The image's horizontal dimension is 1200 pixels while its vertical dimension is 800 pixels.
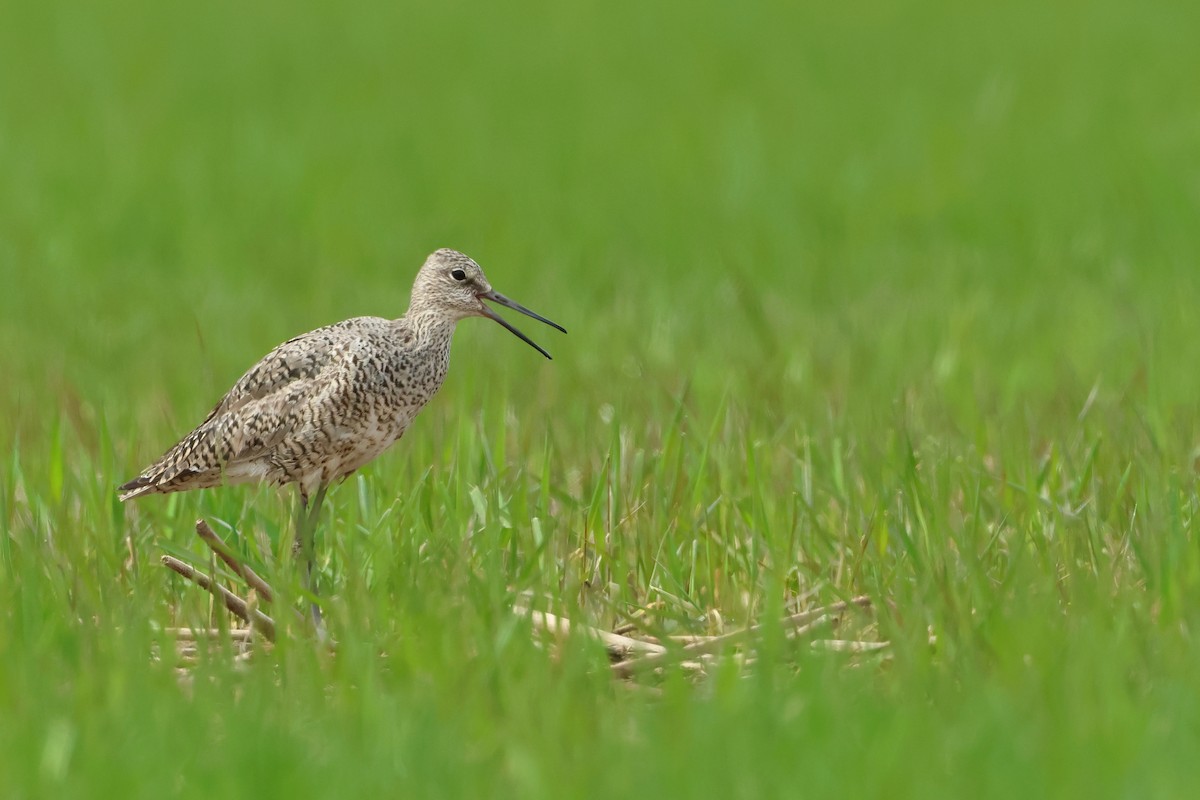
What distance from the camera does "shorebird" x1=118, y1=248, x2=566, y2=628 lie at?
6.05m

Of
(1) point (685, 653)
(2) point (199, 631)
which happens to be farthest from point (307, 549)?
(1) point (685, 653)

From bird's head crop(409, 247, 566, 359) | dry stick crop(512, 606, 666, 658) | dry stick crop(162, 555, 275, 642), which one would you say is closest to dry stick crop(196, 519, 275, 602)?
dry stick crop(162, 555, 275, 642)

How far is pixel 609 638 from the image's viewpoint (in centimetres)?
476

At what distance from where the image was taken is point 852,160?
44.6 feet

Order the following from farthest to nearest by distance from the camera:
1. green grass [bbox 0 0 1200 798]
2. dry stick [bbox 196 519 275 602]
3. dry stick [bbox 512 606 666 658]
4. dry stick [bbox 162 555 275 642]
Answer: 1. dry stick [bbox 196 519 275 602]
2. dry stick [bbox 162 555 275 642]
3. dry stick [bbox 512 606 666 658]
4. green grass [bbox 0 0 1200 798]

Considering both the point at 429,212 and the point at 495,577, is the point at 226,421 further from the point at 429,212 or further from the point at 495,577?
the point at 429,212

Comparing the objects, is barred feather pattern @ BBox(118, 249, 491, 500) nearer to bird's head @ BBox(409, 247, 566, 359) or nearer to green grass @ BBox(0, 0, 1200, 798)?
bird's head @ BBox(409, 247, 566, 359)

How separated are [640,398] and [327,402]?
2.00m

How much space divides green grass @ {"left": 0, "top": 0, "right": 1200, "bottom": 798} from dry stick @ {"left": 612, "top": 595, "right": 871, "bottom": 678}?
0.28ft

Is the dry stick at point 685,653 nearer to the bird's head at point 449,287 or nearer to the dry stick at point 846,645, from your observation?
the dry stick at point 846,645

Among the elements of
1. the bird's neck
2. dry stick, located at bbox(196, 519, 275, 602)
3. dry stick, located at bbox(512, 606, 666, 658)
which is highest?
the bird's neck

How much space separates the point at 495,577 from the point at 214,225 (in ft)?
24.9

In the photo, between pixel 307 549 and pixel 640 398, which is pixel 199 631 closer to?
pixel 307 549

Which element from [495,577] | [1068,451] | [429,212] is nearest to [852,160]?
[429,212]
